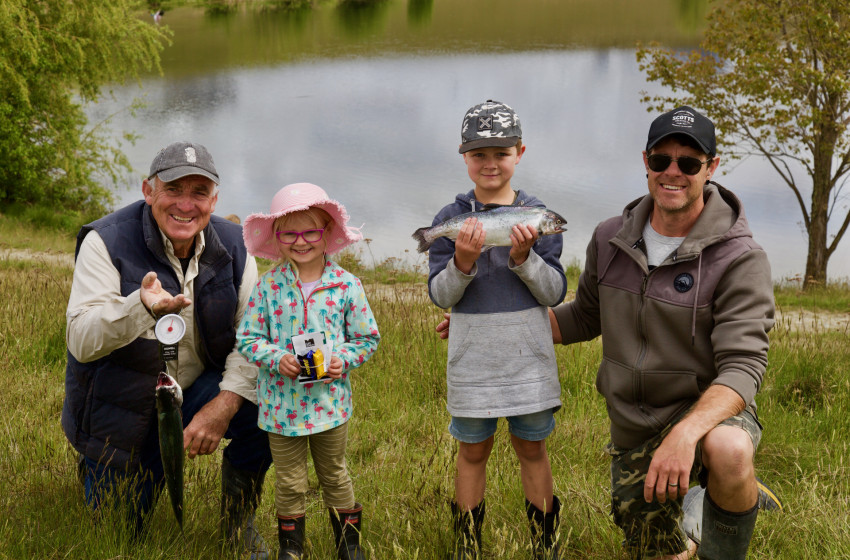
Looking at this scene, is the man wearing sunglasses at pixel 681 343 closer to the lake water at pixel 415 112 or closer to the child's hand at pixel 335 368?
the child's hand at pixel 335 368

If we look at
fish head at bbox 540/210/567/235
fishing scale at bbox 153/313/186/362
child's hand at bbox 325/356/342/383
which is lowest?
child's hand at bbox 325/356/342/383

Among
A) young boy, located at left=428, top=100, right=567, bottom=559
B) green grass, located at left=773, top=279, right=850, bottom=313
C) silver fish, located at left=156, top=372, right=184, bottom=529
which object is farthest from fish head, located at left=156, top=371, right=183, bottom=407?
green grass, located at left=773, top=279, right=850, bottom=313

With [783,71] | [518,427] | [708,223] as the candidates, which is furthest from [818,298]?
[518,427]

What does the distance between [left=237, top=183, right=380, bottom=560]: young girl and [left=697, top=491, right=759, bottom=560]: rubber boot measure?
4.44 ft

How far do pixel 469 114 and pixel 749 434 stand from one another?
5.42 feet

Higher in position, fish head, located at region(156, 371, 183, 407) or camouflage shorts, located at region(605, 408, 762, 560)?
fish head, located at region(156, 371, 183, 407)

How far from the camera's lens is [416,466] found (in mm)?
4043

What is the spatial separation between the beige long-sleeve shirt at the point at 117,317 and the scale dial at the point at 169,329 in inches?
10.8

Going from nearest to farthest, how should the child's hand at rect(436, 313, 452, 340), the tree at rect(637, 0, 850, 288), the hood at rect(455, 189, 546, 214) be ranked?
the hood at rect(455, 189, 546, 214), the child's hand at rect(436, 313, 452, 340), the tree at rect(637, 0, 850, 288)

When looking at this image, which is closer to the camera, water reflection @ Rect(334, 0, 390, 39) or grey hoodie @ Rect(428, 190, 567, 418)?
grey hoodie @ Rect(428, 190, 567, 418)

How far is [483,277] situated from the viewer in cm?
324

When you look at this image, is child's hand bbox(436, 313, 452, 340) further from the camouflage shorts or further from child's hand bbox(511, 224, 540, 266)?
the camouflage shorts

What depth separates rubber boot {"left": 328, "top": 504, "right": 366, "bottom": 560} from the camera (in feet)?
10.4

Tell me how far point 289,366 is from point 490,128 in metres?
1.25
